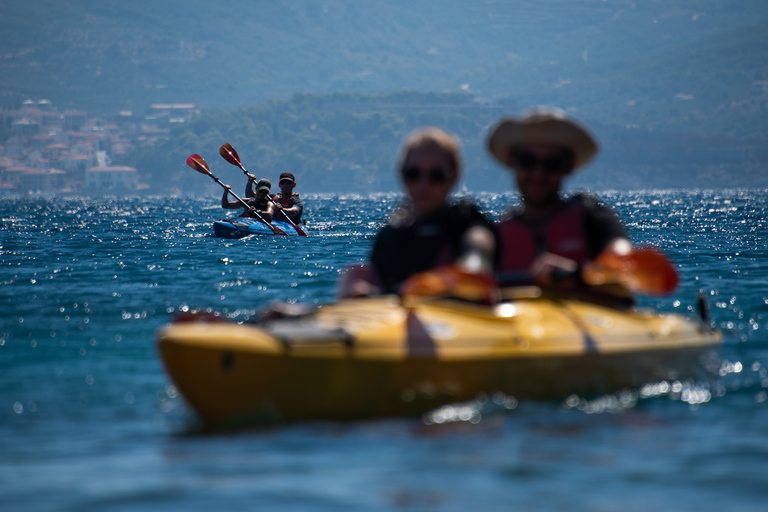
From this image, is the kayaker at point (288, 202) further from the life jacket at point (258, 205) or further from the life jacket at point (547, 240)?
the life jacket at point (547, 240)

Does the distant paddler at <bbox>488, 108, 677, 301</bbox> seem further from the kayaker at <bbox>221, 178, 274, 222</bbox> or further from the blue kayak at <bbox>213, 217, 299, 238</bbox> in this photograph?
the kayaker at <bbox>221, 178, 274, 222</bbox>

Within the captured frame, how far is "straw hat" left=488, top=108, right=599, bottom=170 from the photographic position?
6.67 meters

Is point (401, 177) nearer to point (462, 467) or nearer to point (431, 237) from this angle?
point (431, 237)

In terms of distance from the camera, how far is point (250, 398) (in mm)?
5352

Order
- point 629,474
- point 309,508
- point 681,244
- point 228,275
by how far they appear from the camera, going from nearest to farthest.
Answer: point 309,508, point 629,474, point 228,275, point 681,244

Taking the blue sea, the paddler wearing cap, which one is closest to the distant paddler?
the paddler wearing cap

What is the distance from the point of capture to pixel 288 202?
969 inches

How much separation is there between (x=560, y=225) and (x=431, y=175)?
4.14 ft

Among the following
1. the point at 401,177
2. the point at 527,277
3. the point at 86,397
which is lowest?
the point at 86,397

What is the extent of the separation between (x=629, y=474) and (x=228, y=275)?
1057cm

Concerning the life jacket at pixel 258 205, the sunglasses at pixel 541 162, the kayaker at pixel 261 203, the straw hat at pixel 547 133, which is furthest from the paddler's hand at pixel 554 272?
the life jacket at pixel 258 205

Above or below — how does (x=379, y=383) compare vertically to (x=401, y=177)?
below

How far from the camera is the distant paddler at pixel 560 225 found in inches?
257

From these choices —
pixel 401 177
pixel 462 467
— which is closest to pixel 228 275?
pixel 401 177
